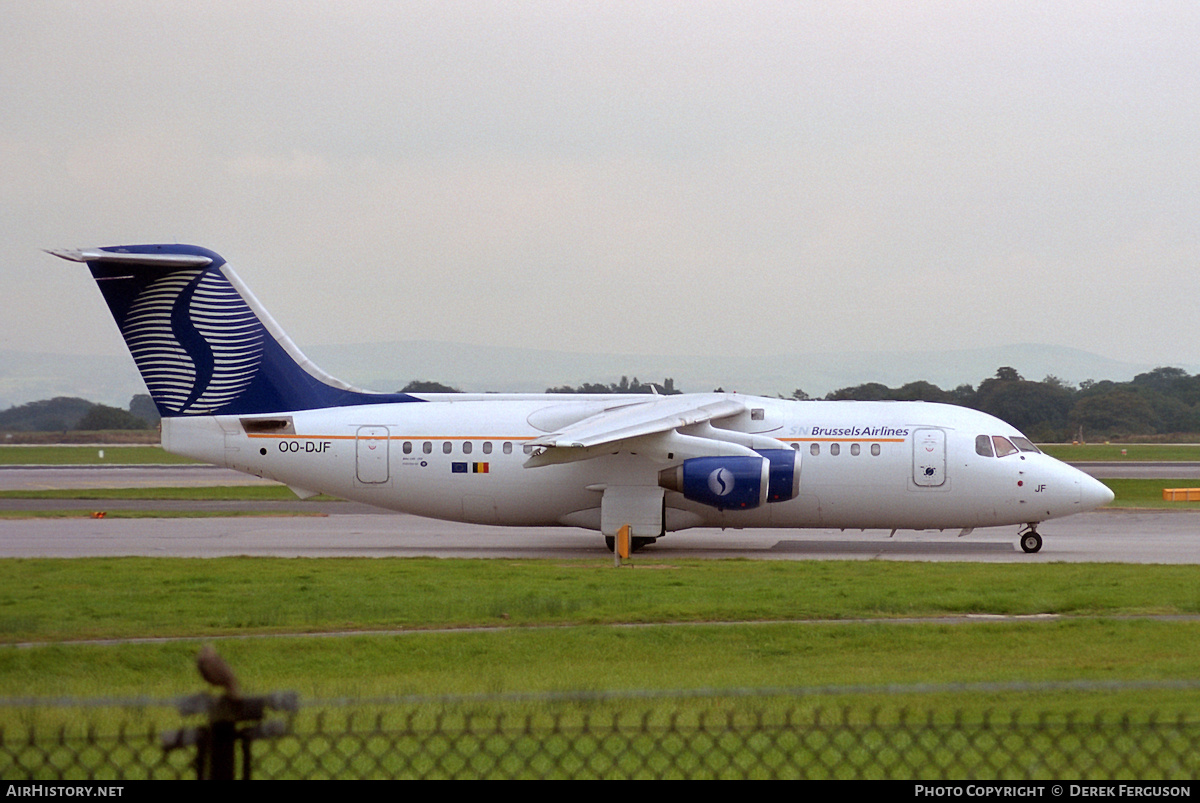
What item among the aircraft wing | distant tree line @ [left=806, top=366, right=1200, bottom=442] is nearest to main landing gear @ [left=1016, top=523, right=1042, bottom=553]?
the aircraft wing

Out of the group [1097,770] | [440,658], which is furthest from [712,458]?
[1097,770]

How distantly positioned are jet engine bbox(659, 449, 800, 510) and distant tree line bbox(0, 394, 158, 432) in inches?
4173

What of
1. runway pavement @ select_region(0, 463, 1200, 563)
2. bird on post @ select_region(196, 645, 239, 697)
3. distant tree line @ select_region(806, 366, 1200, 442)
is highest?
distant tree line @ select_region(806, 366, 1200, 442)

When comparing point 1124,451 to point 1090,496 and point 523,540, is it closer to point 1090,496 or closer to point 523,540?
point 1090,496

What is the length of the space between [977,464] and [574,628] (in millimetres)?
14932

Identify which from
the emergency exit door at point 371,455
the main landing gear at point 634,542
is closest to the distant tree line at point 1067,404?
the main landing gear at point 634,542

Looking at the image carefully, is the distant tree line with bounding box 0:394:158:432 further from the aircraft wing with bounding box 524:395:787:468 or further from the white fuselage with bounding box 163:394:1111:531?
the aircraft wing with bounding box 524:395:787:468

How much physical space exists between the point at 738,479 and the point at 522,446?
190 inches

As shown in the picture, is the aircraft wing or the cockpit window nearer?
the aircraft wing

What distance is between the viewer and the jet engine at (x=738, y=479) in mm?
26203

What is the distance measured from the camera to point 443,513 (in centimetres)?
2811

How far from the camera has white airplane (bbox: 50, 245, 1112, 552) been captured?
27.2m

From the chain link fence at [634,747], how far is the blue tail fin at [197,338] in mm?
18361
